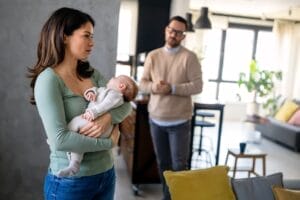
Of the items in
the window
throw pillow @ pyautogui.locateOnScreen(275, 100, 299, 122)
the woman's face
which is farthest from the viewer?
the window

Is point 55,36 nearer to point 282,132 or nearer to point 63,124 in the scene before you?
point 63,124

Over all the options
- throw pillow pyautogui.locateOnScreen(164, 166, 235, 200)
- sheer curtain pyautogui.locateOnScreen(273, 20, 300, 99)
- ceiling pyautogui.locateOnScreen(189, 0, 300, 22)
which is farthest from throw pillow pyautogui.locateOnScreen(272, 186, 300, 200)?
sheer curtain pyautogui.locateOnScreen(273, 20, 300, 99)

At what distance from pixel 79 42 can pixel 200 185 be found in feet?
3.08

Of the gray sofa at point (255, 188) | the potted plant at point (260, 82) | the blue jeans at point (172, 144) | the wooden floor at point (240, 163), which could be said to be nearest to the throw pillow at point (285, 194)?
the gray sofa at point (255, 188)

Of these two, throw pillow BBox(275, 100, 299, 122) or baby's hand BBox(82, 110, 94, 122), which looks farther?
throw pillow BBox(275, 100, 299, 122)

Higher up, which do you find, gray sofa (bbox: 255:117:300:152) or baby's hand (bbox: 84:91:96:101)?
→ baby's hand (bbox: 84:91:96:101)

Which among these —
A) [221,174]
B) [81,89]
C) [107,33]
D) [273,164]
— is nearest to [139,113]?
[107,33]

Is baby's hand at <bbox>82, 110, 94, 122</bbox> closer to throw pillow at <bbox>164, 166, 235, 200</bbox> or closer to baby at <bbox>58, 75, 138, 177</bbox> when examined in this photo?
baby at <bbox>58, 75, 138, 177</bbox>

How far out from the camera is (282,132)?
18.7ft

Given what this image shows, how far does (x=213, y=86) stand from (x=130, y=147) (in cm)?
490

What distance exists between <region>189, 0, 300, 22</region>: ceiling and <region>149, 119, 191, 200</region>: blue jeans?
164 inches

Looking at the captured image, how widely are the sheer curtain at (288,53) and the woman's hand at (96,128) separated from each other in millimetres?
7302

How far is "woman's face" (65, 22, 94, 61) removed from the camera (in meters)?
1.30

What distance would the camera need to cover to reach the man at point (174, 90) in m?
2.56
